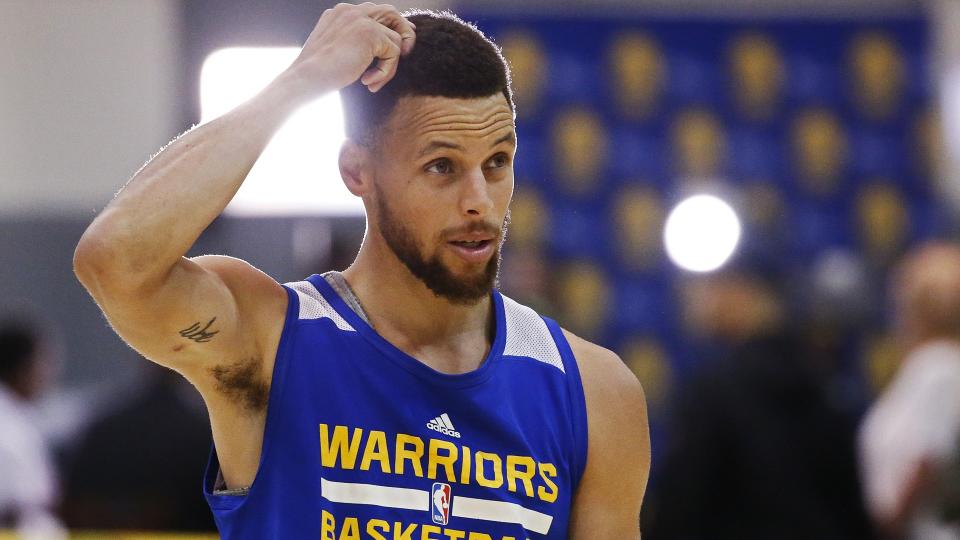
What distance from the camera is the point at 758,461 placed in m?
5.01

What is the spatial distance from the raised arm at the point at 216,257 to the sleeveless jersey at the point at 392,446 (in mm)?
59

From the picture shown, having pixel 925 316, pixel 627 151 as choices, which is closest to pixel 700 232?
pixel 627 151

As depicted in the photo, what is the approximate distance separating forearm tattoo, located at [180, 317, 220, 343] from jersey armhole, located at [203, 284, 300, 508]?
167 millimetres

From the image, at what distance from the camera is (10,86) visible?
405 inches

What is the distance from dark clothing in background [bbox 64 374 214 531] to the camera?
627cm

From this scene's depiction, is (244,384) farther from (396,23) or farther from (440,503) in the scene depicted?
(396,23)

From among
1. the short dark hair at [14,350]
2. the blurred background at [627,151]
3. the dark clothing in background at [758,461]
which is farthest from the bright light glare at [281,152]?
the dark clothing in background at [758,461]

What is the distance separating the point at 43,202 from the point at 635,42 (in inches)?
179

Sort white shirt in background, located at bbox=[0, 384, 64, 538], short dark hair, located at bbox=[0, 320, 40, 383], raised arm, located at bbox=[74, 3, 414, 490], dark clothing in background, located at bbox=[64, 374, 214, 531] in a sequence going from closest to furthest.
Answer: raised arm, located at bbox=[74, 3, 414, 490] → dark clothing in background, located at bbox=[64, 374, 214, 531] → white shirt in background, located at bbox=[0, 384, 64, 538] → short dark hair, located at bbox=[0, 320, 40, 383]

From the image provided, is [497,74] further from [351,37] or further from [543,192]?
[543,192]

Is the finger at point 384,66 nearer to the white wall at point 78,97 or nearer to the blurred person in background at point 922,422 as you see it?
the blurred person in background at point 922,422

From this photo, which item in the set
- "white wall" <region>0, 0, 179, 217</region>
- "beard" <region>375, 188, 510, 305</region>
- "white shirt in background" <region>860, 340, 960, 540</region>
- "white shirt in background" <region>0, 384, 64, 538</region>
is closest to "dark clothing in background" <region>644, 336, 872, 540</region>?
"white shirt in background" <region>860, 340, 960, 540</region>

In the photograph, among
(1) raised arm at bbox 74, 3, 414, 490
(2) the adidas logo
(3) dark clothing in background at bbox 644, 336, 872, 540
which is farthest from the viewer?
(3) dark clothing in background at bbox 644, 336, 872, 540

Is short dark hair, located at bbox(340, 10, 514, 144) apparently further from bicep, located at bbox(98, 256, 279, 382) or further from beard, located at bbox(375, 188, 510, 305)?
bicep, located at bbox(98, 256, 279, 382)
